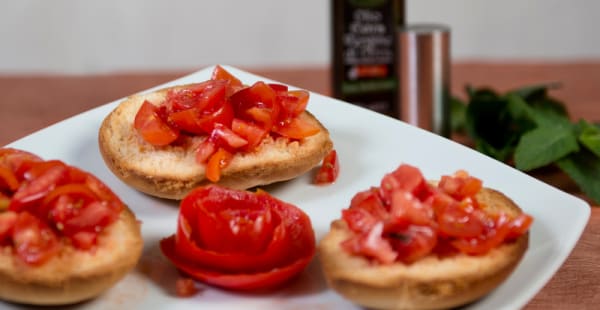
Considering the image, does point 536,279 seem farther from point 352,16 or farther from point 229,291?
point 352,16

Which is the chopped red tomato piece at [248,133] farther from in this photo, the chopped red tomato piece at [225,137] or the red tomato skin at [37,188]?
the red tomato skin at [37,188]

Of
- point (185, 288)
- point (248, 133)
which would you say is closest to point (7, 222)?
point (185, 288)

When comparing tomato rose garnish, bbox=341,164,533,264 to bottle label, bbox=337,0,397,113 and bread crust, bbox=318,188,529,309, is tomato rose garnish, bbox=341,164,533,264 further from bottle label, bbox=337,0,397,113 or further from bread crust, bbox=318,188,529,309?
bottle label, bbox=337,0,397,113

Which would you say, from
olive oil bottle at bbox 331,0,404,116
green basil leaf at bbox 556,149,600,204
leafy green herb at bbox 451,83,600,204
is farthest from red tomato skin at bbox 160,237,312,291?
olive oil bottle at bbox 331,0,404,116

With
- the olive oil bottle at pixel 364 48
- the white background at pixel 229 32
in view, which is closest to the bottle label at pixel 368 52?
the olive oil bottle at pixel 364 48

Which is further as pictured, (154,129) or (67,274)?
(154,129)

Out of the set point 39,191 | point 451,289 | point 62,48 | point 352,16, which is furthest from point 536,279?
point 62,48

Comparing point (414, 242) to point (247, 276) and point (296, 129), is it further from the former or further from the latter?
point (296, 129)
